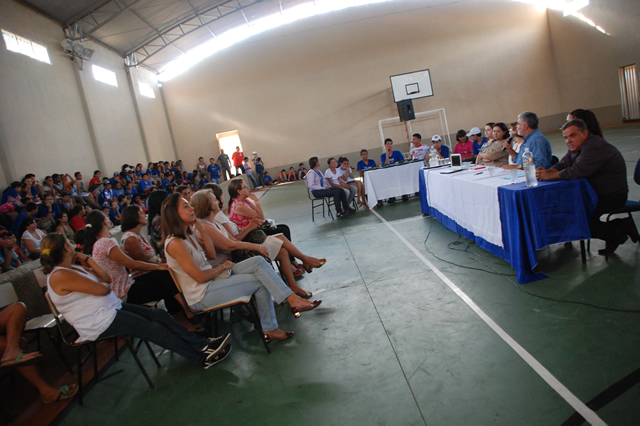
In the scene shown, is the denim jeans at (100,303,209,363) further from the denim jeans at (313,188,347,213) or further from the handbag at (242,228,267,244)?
the denim jeans at (313,188,347,213)

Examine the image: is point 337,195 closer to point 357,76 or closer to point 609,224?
point 609,224

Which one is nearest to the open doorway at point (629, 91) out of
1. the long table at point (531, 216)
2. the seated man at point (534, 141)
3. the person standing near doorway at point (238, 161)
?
the seated man at point (534, 141)

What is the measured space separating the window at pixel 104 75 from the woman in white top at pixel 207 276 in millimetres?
10588

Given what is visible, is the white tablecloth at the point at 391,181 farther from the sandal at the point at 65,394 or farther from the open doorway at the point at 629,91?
the open doorway at the point at 629,91

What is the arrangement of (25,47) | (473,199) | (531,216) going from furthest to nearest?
(25,47), (473,199), (531,216)

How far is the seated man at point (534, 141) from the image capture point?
11.1 ft

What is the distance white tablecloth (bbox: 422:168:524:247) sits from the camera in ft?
10.6

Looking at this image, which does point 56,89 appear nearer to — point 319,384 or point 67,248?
point 67,248

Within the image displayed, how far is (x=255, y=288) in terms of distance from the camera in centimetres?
268

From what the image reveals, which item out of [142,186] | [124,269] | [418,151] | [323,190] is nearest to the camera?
[124,269]

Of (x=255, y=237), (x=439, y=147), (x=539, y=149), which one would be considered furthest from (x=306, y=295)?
(x=439, y=147)

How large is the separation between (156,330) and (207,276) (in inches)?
17.6

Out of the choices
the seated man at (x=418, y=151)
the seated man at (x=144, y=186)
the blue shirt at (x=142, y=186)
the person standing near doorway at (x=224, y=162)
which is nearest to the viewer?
the seated man at (x=418, y=151)

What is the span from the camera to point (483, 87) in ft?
52.5
